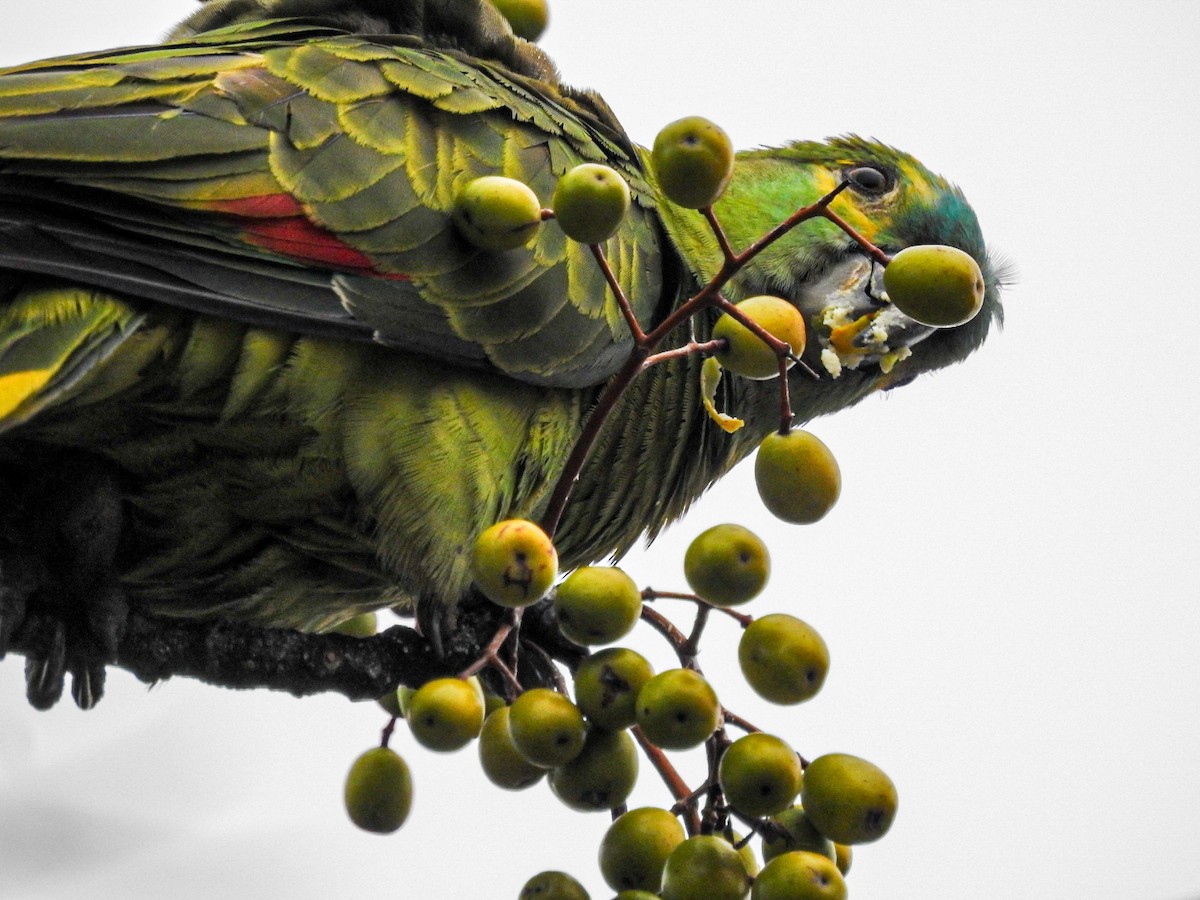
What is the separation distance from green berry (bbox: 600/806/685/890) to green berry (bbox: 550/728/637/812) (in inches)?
1.5

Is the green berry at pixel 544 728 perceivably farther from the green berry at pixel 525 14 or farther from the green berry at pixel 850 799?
the green berry at pixel 525 14

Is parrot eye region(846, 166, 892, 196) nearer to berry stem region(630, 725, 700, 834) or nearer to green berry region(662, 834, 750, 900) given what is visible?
berry stem region(630, 725, 700, 834)

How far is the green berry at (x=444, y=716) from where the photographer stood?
5.35ft

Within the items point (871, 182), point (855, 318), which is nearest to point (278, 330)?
point (855, 318)

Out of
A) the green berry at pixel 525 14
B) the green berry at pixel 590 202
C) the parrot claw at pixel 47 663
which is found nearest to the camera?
the green berry at pixel 590 202

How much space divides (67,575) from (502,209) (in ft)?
3.52

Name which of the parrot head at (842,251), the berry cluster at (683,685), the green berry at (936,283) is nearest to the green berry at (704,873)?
the berry cluster at (683,685)

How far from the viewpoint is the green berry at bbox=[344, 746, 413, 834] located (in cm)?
172

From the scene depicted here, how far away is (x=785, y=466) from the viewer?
1676mm

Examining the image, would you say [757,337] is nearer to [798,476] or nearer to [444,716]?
[798,476]

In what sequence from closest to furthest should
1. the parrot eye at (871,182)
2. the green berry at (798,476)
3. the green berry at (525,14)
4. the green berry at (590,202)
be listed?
the green berry at (590,202) → the green berry at (798,476) → the green berry at (525,14) → the parrot eye at (871,182)

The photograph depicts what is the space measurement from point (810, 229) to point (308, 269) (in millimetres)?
1169

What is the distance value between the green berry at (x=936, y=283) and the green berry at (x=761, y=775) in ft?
1.87

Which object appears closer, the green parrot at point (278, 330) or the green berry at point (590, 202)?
the green berry at point (590, 202)
